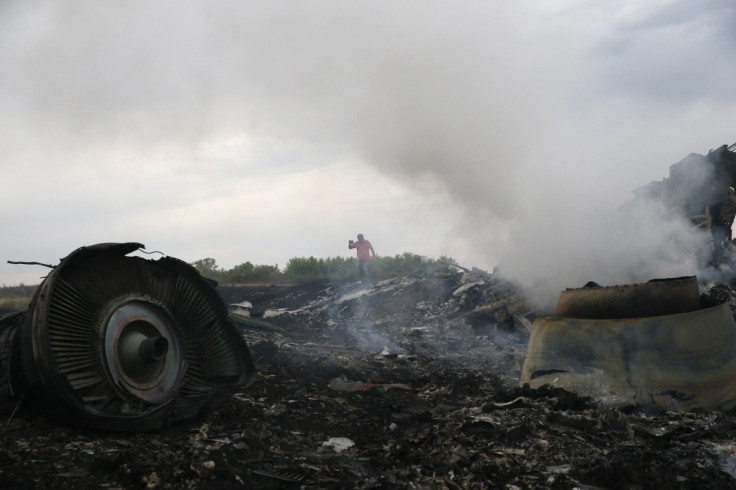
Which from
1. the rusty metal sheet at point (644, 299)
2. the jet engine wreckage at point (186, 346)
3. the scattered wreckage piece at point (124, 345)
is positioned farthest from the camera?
the rusty metal sheet at point (644, 299)

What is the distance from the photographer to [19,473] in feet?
11.4

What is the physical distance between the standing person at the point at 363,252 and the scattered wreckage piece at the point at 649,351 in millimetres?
11115

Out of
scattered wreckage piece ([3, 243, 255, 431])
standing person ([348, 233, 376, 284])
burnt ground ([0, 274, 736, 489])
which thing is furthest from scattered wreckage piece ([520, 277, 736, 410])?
standing person ([348, 233, 376, 284])

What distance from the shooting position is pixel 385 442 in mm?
4848

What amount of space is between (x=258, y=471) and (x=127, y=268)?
2405 mm

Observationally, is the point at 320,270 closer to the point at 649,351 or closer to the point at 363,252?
the point at 363,252

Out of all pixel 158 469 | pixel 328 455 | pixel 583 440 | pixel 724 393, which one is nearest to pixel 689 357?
pixel 724 393

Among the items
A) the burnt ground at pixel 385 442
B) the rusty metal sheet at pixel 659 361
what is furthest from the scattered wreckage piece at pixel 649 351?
the burnt ground at pixel 385 442

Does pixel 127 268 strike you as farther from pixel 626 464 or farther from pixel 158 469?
pixel 626 464

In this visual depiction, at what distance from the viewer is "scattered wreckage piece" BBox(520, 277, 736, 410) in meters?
5.52

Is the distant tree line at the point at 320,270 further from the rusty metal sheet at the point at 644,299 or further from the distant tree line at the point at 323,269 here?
the rusty metal sheet at the point at 644,299

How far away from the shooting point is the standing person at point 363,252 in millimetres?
17172

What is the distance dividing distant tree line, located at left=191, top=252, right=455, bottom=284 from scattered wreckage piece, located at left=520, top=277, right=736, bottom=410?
1322cm

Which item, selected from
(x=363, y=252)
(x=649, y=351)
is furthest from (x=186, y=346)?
(x=363, y=252)
